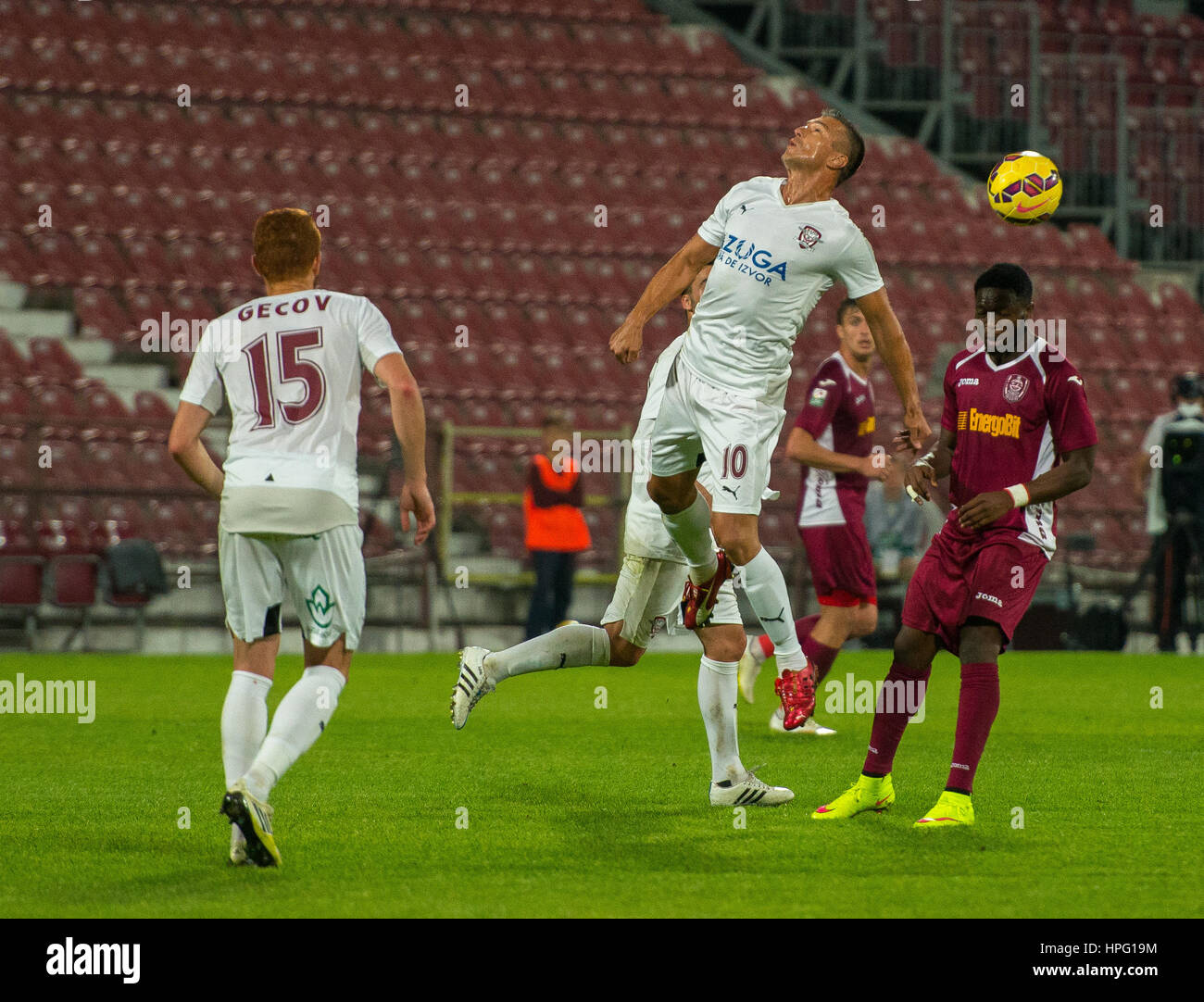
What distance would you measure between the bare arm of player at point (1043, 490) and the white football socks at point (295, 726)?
218cm

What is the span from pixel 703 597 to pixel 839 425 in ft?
8.92

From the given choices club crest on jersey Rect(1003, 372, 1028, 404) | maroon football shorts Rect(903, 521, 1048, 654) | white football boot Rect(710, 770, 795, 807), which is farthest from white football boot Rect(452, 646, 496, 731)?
club crest on jersey Rect(1003, 372, 1028, 404)

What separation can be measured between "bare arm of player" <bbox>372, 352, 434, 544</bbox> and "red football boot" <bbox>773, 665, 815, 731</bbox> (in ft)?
5.37

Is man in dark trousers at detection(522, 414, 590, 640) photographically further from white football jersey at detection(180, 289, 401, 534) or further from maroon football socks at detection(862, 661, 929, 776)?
white football jersey at detection(180, 289, 401, 534)

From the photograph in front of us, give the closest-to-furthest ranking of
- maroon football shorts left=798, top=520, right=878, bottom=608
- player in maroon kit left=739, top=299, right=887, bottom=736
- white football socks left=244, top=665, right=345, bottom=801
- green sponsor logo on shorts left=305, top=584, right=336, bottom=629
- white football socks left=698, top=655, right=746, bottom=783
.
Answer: white football socks left=244, top=665, right=345, bottom=801 < green sponsor logo on shorts left=305, top=584, right=336, bottom=629 < white football socks left=698, top=655, right=746, bottom=783 < player in maroon kit left=739, top=299, right=887, bottom=736 < maroon football shorts left=798, top=520, right=878, bottom=608

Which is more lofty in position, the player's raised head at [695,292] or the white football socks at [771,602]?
the player's raised head at [695,292]

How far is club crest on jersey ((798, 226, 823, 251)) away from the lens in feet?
20.0

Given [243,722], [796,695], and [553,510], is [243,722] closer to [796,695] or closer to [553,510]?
[796,695]

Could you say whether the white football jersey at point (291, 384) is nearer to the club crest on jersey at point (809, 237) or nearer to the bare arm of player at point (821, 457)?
the club crest on jersey at point (809, 237)

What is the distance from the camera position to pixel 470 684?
625 centimetres

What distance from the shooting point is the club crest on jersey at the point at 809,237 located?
20.0 ft

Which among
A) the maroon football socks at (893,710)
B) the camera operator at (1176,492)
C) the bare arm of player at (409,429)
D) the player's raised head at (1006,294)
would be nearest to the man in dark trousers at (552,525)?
the camera operator at (1176,492)

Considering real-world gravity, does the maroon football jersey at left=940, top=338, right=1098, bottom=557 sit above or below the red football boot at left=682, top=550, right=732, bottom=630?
above

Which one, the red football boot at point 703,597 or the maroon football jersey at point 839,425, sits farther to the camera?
the maroon football jersey at point 839,425
